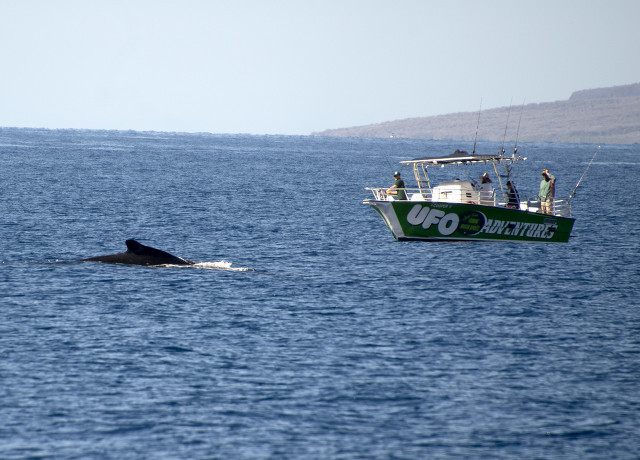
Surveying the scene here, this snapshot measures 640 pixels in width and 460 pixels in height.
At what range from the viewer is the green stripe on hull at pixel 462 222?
3662 centimetres

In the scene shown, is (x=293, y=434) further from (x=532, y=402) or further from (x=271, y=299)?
(x=271, y=299)

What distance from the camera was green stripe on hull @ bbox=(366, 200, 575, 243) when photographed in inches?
1442

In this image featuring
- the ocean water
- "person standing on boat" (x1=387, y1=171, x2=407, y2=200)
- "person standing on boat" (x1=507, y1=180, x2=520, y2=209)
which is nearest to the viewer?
the ocean water

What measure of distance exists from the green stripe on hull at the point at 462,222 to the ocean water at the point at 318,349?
814 mm

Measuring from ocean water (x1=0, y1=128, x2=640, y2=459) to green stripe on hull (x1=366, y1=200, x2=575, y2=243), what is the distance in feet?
2.67

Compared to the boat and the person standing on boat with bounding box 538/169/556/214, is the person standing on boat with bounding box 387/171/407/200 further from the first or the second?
the person standing on boat with bounding box 538/169/556/214

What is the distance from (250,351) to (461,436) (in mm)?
6445

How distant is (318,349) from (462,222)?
18992mm

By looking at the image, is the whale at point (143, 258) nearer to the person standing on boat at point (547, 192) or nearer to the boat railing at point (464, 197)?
the boat railing at point (464, 197)

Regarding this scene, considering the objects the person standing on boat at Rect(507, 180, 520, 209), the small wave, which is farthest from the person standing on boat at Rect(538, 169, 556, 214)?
the small wave

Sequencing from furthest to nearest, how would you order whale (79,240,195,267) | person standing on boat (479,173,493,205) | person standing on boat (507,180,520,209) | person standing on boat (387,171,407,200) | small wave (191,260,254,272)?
1. person standing on boat (507,180,520,209)
2. person standing on boat (479,173,493,205)
3. person standing on boat (387,171,407,200)
4. small wave (191,260,254,272)
5. whale (79,240,195,267)

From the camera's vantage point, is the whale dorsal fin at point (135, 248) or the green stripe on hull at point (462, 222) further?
the green stripe on hull at point (462, 222)

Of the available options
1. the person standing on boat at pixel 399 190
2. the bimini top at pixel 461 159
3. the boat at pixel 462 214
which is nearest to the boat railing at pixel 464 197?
the boat at pixel 462 214

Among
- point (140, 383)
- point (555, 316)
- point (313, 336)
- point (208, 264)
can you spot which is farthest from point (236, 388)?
point (208, 264)
